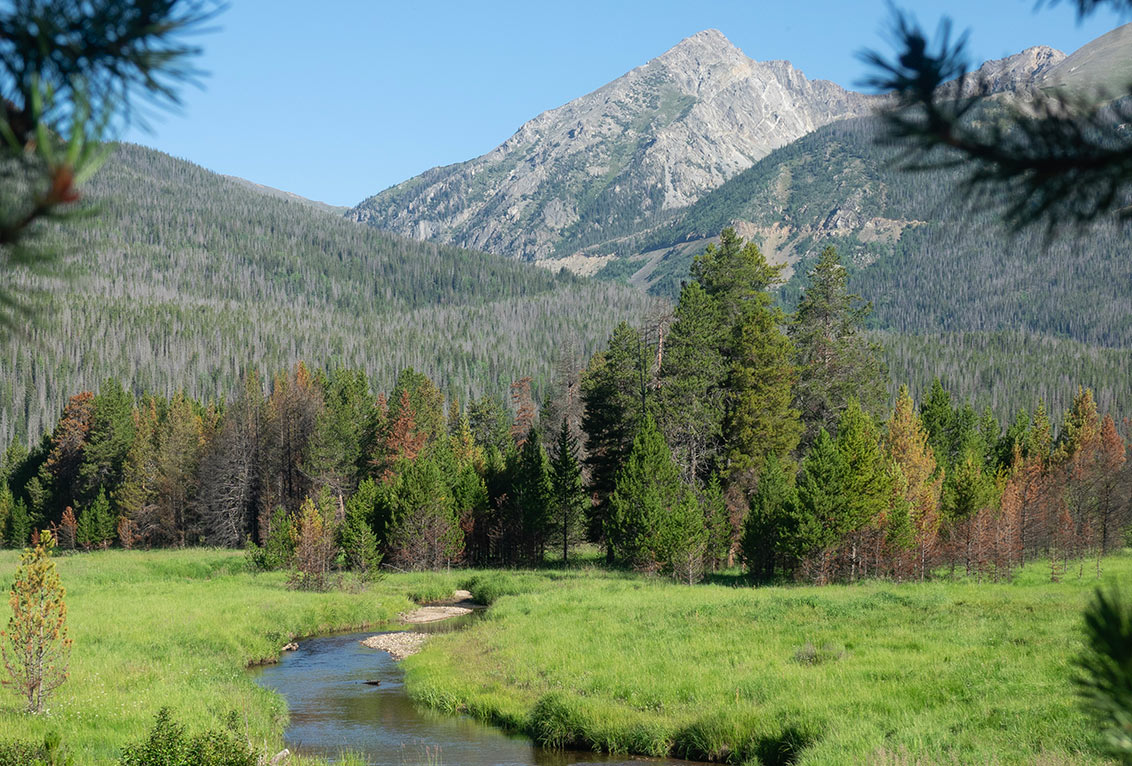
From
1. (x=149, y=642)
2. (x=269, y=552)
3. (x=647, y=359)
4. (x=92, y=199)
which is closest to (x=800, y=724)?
(x=92, y=199)

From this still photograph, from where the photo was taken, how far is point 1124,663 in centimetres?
280

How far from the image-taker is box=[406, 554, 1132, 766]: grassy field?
647 inches

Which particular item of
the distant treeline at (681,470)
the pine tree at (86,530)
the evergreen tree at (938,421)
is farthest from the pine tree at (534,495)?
the pine tree at (86,530)

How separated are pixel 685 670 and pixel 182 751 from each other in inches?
524

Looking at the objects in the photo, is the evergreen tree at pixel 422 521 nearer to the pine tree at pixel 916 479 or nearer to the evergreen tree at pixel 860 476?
the evergreen tree at pixel 860 476

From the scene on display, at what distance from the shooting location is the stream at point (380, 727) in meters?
19.1

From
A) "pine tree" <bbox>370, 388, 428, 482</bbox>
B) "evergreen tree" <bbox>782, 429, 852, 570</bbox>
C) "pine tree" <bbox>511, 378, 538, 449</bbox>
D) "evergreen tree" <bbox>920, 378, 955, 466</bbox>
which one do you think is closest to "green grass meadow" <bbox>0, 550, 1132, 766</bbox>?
"evergreen tree" <bbox>782, 429, 852, 570</bbox>

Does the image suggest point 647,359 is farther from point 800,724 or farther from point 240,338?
point 240,338

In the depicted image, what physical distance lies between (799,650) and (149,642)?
19.4m

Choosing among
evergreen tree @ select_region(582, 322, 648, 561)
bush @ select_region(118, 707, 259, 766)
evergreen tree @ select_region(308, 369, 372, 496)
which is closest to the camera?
bush @ select_region(118, 707, 259, 766)

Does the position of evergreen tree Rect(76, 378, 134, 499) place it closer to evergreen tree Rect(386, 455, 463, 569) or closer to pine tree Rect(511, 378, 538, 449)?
pine tree Rect(511, 378, 538, 449)

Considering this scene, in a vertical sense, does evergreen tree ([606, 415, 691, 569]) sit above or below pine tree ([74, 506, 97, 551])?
above

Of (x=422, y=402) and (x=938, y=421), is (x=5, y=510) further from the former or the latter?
(x=938, y=421)

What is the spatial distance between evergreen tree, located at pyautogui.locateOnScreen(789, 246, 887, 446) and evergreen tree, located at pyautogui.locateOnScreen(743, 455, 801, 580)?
10.9 metres
